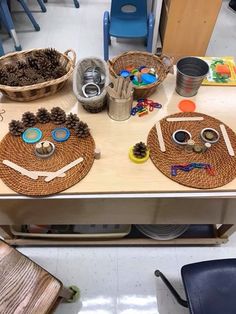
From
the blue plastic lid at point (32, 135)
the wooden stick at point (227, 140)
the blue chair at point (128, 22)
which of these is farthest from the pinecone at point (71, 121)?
the blue chair at point (128, 22)

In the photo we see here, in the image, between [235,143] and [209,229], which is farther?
[209,229]

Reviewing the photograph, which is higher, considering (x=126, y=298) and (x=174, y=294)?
(x=174, y=294)

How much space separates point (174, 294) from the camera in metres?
1.16

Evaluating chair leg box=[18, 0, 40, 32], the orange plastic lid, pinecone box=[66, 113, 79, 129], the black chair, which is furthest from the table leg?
chair leg box=[18, 0, 40, 32]

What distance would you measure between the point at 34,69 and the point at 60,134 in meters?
0.35

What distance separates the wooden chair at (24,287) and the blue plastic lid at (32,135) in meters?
0.38

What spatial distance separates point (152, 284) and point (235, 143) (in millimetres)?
792

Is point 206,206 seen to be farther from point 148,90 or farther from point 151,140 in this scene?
point 148,90

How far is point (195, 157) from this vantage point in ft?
2.99

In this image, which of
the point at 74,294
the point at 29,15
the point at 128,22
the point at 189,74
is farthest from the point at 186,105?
the point at 29,15

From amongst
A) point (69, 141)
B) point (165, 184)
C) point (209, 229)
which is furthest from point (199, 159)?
point (209, 229)

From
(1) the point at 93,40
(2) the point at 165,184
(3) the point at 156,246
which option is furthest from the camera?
(1) the point at 93,40

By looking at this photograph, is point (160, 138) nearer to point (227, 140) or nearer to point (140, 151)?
point (140, 151)

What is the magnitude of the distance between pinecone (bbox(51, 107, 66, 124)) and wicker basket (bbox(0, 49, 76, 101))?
0.10 metres
